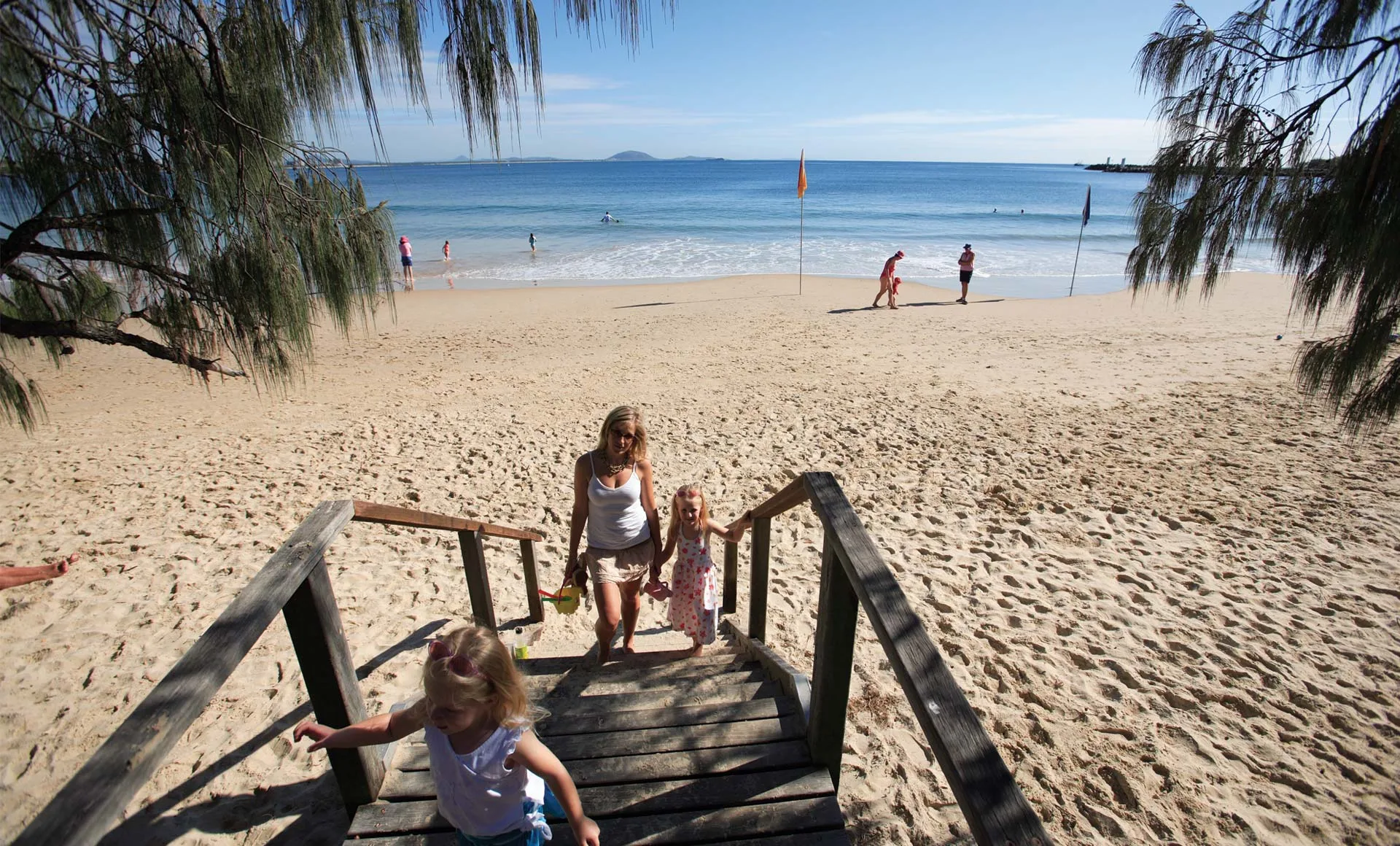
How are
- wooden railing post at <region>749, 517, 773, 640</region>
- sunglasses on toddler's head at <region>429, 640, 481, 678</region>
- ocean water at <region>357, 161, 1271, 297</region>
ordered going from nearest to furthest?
sunglasses on toddler's head at <region>429, 640, 481, 678</region> < wooden railing post at <region>749, 517, 773, 640</region> < ocean water at <region>357, 161, 1271, 297</region>

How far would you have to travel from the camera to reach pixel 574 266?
23531 millimetres

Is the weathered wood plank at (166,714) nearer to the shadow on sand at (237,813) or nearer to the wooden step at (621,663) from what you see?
the shadow on sand at (237,813)

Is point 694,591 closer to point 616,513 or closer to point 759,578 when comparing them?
point 759,578

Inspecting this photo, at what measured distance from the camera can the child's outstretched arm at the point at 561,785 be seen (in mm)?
1728

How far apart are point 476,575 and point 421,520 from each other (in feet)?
3.31

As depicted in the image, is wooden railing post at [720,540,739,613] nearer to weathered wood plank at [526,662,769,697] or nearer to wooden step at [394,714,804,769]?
weathered wood plank at [526,662,769,697]

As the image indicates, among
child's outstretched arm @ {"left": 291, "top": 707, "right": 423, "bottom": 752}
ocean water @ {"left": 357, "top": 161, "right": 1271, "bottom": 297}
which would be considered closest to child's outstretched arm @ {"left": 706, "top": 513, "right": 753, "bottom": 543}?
child's outstretched arm @ {"left": 291, "top": 707, "right": 423, "bottom": 752}

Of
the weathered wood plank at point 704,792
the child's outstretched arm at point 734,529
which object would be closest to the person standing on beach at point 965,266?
the child's outstretched arm at point 734,529

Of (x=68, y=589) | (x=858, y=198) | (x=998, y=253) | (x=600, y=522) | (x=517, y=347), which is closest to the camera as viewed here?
(x=600, y=522)

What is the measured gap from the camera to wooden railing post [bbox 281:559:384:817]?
2.05m

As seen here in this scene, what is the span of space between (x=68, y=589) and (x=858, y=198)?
57.5 metres

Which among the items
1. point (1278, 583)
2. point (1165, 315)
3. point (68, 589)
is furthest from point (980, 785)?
point (1165, 315)

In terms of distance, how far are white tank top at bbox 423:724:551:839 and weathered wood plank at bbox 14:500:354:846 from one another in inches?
21.3

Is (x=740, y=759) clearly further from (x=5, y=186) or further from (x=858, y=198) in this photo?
(x=858, y=198)
